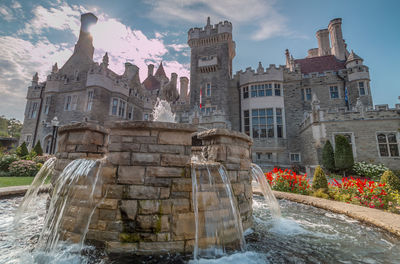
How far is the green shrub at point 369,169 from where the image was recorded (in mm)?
13617

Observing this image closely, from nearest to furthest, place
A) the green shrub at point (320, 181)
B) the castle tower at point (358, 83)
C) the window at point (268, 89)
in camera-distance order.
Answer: the green shrub at point (320, 181)
the castle tower at point (358, 83)
the window at point (268, 89)

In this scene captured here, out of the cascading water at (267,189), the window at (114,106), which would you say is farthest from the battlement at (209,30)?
the cascading water at (267,189)

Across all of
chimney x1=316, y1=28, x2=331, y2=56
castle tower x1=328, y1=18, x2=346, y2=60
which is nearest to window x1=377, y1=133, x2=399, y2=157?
castle tower x1=328, y1=18, x2=346, y2=60

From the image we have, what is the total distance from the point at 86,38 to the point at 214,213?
106 feet

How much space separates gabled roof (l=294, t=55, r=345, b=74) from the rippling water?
81.5 ft

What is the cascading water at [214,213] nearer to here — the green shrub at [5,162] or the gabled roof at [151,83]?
the green shrub at [5,162]

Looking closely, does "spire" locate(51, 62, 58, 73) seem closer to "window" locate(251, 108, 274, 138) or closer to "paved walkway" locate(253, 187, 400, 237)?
"window" locate(251, 108, 274, 138)

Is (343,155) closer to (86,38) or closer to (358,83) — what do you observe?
(358,83)

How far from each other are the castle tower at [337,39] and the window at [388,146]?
50.9 feet

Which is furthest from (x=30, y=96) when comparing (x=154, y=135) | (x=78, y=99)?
(x=154, y=135)

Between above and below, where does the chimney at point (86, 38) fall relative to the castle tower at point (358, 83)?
above

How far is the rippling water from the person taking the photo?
2824 millimetres

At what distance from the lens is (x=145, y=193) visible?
316cm

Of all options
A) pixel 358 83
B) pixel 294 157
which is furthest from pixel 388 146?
pixel 358 83
